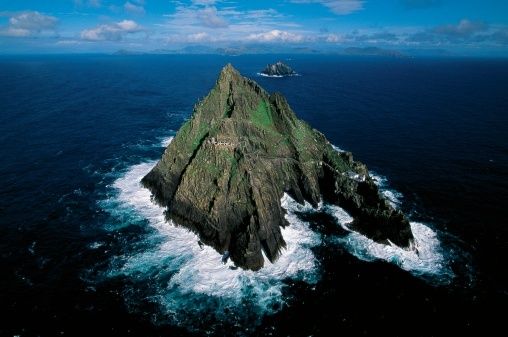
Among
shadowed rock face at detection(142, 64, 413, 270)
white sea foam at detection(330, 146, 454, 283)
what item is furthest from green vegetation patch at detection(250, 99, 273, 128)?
white sea foam at detection(330, 146, 454, 283)

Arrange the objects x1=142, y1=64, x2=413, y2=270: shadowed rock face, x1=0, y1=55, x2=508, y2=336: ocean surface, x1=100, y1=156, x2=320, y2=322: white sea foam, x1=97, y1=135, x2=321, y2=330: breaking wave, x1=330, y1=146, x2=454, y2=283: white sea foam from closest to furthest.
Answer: x1=0, y1=55, x2=508, y2=336: ocean surface
x1=97, y1=135, x2=321, y2=330: breaking wave
x1=100, y1=156, x2=320, y2=322: white sea foam
x1=330, y1=146, x2=454, y2=283: white sea foam
x1=142, y1=64, x2=413, y2=270: shadowed rock face

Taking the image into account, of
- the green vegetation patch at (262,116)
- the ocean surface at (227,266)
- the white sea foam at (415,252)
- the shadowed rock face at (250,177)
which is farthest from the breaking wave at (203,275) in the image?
the green vegetation patch at (262,116)

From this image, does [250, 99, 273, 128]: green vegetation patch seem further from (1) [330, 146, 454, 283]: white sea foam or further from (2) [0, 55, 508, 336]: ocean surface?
(1) [330, 146, 454, 283]: white sea foam

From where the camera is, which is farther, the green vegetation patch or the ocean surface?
the green vegetation patch

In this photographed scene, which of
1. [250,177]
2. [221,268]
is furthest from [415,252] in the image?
[221,268]

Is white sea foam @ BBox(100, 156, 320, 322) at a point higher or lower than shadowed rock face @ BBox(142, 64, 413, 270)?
lower

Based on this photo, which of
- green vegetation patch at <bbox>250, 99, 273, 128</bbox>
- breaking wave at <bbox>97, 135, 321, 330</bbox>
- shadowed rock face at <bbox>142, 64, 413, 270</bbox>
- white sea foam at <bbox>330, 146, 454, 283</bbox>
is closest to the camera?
breaking wave at <bbox>97, 135, 321, 330</bbox>

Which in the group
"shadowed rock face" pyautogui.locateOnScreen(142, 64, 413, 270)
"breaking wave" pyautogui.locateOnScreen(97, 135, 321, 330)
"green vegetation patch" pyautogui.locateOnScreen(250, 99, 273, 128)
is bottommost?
"breaking wave" pyautogui.locateOnScreen(97, 135, 321, 330)

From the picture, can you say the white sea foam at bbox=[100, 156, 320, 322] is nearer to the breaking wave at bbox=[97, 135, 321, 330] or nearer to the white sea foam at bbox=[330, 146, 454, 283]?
the breaking wave at bbox=[97, 135, 321, 330]
